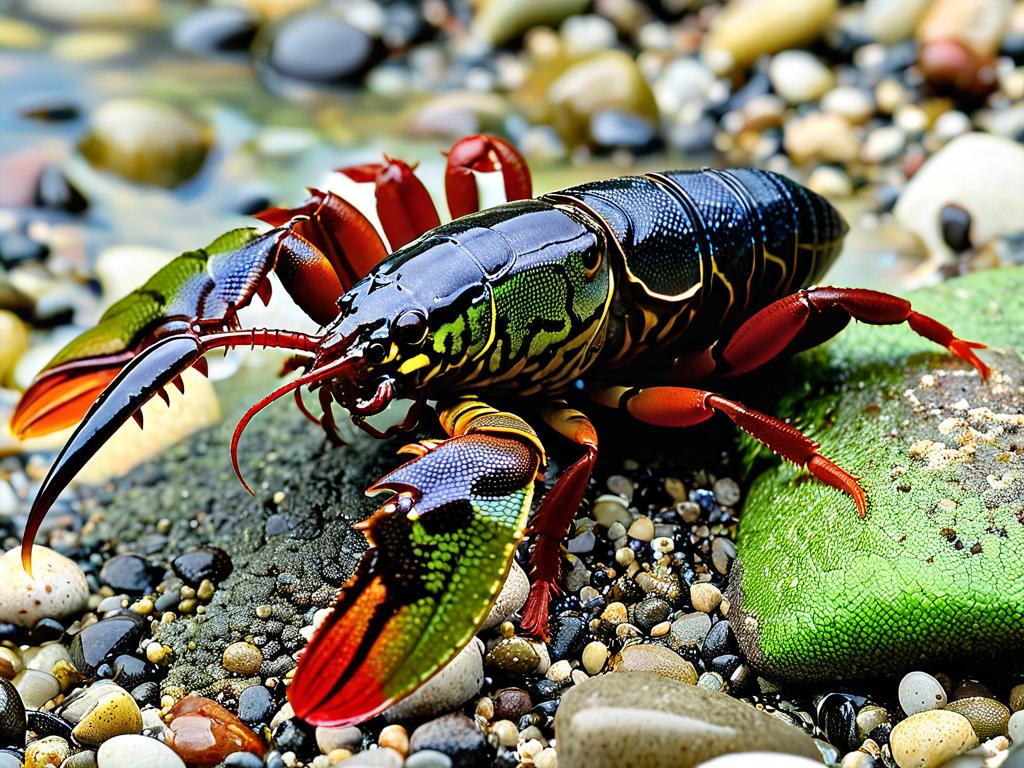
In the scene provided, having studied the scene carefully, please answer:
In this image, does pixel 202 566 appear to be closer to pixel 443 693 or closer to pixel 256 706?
pixel 256 706

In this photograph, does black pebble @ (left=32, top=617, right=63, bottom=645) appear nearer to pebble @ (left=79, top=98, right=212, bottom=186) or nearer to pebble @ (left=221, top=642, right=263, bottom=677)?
pebble @ (left=221, top=642, right=263, bottom=677)

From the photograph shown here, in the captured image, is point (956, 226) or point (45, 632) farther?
point (956, 226)

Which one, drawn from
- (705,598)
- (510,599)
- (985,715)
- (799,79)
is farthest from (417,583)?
(799,79)

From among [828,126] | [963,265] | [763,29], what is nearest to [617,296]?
[963,265]

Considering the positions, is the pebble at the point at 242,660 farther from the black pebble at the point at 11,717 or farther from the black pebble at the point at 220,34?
the black pebble at the point at 220,34

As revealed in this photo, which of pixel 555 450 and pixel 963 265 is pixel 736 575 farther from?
pixel 963 265

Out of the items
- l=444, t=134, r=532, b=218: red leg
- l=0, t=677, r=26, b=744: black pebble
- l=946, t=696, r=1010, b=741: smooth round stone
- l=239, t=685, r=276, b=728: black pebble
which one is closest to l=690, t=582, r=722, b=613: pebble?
l=946, t=696, r=1010, b=741: smooth round stone
